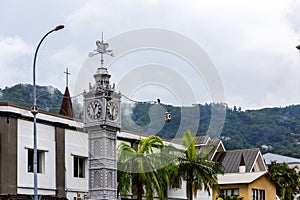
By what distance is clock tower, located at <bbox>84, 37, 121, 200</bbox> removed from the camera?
63.6ft

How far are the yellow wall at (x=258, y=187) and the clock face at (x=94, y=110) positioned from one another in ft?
124

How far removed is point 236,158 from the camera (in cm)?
7000

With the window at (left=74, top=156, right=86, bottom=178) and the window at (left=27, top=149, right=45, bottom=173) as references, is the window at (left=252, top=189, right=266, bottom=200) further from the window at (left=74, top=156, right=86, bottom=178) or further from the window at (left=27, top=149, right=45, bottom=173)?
the window at (left=27, top=149, right=45, bottom=173)

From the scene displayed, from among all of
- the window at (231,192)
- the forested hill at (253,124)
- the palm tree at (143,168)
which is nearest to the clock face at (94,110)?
the forested hill at (253,124)

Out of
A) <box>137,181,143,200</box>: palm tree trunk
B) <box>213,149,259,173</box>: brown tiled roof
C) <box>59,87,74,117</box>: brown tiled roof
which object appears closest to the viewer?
<box>137,181,143,200</box>: palm tree trunk

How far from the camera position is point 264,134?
392 ft

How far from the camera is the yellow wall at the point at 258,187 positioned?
59.8 meters

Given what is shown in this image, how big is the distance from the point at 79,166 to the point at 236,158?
34.3 meters

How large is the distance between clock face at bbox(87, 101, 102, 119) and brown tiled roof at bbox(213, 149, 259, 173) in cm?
4984

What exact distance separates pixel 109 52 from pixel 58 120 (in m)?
15.9

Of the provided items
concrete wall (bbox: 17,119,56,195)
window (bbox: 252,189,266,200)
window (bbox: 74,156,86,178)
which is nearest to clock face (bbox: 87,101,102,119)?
concrete wall (bbox: 17,119,56,195)

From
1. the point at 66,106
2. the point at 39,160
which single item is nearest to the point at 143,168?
the point at 39,160

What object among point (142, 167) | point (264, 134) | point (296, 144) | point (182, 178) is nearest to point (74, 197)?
point (142, 167)

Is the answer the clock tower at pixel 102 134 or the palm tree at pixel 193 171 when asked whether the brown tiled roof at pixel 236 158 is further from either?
the clock tower at pixel 102 134
